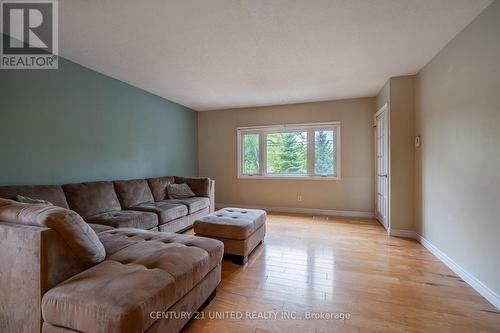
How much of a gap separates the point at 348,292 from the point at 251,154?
372 cm

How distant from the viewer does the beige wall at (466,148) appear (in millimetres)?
1801

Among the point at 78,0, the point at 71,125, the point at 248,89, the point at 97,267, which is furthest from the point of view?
the point at 248,89

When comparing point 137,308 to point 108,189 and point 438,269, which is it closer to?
point 108,189

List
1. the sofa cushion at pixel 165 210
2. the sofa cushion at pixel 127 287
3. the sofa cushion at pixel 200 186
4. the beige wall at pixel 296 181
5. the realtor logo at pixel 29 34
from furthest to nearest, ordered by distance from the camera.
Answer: the beige wall at pixel 296 181 < the sofa cushion at pixel 200 186 < the sofa cushion at pixel 165 210 < the realtor logo at pixel 29 34 < the sofa cushion at pixel 127 287

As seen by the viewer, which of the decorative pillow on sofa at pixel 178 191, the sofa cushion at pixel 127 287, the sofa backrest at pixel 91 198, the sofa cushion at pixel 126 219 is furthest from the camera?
the decorative pillow on sofa at pixel 178 191

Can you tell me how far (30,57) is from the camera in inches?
97.4

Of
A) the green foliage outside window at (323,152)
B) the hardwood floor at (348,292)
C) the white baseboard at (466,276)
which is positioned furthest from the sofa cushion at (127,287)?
the green foliage outside window at (323,152)

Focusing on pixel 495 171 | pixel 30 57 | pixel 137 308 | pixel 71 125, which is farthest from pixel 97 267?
pixel 495 171

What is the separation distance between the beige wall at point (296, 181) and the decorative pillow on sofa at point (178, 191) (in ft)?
4.81

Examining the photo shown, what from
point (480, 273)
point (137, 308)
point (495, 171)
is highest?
point (495, 171)

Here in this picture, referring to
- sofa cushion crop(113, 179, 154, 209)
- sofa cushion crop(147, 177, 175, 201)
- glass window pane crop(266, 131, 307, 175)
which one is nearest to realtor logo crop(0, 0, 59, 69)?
sofa cushion crop(113, 179, 154, 209)

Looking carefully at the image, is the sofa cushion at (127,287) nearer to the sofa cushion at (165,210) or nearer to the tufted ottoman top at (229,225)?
the tufted ottoman top at (229,225)

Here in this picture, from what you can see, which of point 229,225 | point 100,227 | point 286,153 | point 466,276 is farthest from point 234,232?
point 286,153

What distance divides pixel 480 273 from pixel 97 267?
117 inches
